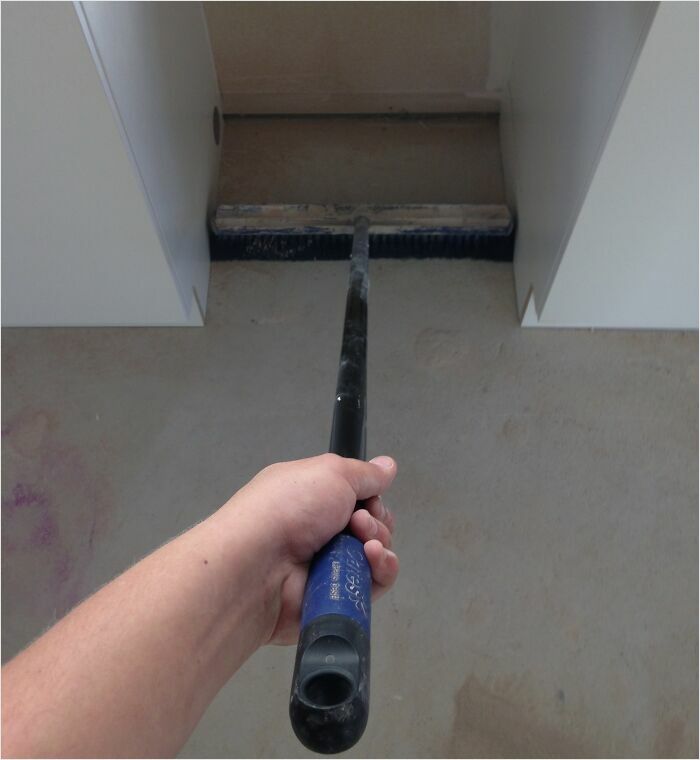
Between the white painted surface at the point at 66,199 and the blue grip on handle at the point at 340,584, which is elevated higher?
the white painted surface at the point at 66,199

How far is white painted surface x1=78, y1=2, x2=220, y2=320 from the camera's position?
2.94ft

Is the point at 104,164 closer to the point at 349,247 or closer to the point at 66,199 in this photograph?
the point at 66,199

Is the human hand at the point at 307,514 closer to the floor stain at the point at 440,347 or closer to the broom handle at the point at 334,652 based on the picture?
the broom handle at the point at 334,652

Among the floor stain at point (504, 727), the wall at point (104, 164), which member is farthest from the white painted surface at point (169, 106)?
the floor stain at point (504, 727)

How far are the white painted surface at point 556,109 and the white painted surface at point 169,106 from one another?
2.05ft

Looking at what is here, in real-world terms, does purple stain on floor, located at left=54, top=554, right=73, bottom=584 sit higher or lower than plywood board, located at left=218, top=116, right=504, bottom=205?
lower

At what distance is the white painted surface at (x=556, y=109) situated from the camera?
85 cm

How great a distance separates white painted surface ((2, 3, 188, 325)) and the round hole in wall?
46cm

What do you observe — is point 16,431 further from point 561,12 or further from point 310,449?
point 561,12

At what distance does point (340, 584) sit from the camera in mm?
539

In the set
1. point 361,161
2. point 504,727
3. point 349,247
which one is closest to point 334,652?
point 504,727

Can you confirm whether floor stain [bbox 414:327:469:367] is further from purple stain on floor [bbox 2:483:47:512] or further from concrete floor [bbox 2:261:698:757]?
purple stain on floor [bbox 2:483:47:512]

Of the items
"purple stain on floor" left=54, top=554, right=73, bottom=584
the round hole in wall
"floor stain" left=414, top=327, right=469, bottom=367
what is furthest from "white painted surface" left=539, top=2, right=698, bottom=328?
"purple stain on floor" left=54, top=554, right=73, bottom=584

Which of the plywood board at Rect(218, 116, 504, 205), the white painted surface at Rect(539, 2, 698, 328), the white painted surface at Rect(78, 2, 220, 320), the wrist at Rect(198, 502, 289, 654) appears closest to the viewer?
the wrist at Rect(198, 502, 289, 654)
